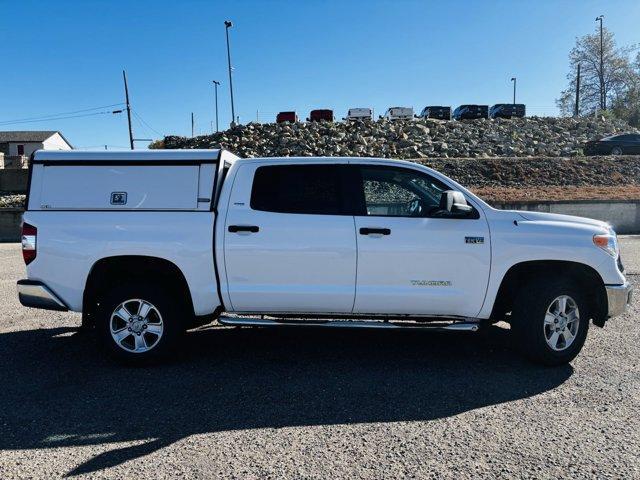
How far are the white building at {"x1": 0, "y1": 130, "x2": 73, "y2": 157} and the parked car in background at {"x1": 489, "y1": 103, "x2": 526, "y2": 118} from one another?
199ft

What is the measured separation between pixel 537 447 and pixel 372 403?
49.7 inches

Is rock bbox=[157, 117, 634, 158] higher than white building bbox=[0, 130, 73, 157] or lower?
lower

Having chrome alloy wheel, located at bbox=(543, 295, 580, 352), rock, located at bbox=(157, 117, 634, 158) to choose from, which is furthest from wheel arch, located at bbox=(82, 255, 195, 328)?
rock, located at bbox=(157, 117, 634, 158)

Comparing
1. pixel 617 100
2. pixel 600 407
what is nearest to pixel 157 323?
pixel 600 407

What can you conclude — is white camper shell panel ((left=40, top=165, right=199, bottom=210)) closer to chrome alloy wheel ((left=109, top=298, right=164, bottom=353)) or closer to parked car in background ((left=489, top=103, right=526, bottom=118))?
chrome alloy wheel ((left=109, top=298, right=164, bottom=353))

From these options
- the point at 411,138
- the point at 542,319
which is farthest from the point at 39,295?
the point at 411,138

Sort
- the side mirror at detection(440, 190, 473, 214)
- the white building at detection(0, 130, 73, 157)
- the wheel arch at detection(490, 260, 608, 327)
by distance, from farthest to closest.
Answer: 1. the white building at detection(0, 130, 73, 157)
2. the wheel arch at detection(490, 260, 608, 327)
3. the side mirror at detection(440, 190, 473, 214)

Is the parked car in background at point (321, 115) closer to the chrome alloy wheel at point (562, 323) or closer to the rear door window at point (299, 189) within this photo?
the rear door window at point (299, 189)

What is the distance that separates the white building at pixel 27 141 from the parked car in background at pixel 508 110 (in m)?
60.6

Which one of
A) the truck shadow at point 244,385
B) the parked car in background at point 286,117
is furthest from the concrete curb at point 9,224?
the parked car in background at point 286,117

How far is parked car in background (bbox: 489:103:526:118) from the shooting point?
40031 millimetres

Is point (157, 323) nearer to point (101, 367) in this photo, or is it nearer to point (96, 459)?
point (101, 367)

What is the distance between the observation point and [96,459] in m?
3.28

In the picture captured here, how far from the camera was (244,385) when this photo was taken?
4531 millimetres
